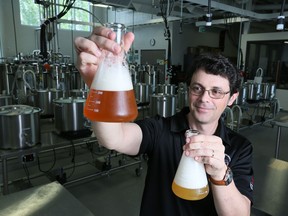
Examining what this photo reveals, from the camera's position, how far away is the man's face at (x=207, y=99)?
902 millimetres

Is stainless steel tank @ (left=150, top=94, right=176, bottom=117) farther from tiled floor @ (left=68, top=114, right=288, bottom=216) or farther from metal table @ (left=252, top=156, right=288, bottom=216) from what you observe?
metal table @ (left=252, top=156, right=288, bottom=216)

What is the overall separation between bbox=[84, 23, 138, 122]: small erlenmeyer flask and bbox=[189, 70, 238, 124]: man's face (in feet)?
1.21

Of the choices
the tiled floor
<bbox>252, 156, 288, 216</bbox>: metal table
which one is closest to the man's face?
<bbox>252, 156, 288, 216</bbox>: metal table

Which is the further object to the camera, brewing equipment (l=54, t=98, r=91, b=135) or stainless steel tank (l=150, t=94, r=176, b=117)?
stainless steel tank (l=150, t=94, r=176, b=117)

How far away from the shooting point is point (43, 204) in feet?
3.54

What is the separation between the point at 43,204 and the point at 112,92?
76cm

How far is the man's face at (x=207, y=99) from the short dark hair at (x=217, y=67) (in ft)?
0.06

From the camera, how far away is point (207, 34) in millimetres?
8430

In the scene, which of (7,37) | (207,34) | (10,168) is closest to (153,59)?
(207,34)

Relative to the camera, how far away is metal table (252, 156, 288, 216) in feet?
3.87

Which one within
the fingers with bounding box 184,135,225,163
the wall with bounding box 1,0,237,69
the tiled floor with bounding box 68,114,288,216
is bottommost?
the tiled floor with bounding box 68,114,288,216

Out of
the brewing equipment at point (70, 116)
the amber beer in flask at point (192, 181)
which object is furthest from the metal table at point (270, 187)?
the brewing equipment at point (70, 116)

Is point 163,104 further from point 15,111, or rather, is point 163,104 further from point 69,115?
point 15,111

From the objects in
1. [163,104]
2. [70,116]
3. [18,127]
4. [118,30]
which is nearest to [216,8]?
[163,104]
